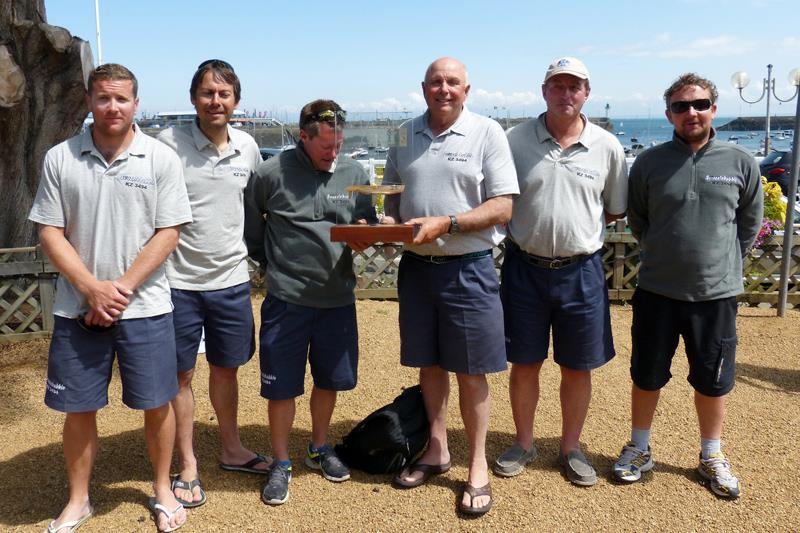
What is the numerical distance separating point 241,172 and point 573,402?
217cm

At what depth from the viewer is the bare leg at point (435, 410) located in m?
3.84

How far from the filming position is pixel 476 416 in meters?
3.61

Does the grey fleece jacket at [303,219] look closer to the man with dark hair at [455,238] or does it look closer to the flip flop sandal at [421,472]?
the man with dark hair at [455,238]

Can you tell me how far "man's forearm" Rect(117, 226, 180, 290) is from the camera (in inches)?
119

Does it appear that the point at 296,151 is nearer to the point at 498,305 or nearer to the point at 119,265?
the point at 119,265

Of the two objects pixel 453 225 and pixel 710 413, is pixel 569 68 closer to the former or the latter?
pixel 453 225

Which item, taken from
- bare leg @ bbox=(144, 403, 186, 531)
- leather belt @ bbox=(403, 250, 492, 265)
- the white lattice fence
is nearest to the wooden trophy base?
leather belt @ bbox=(403, 250, 492, 265)

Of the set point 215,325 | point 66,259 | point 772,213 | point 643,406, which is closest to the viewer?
point 66,259

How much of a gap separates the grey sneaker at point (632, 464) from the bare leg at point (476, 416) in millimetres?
783

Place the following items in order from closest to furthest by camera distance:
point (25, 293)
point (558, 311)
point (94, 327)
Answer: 1. point (94, 327)
2. point (558, 311)
3. point (25, 293)

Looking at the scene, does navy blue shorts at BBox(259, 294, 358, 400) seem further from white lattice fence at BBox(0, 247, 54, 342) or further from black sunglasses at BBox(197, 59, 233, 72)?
white lattice fence at BBox(0, 247, 54, 342)

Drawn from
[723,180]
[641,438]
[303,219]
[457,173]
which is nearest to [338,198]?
[303,219]

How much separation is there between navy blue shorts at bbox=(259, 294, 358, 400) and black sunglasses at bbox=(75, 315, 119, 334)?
2.45 feet

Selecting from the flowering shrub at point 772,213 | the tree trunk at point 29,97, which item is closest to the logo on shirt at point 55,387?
the tree trunk at point 29,97
